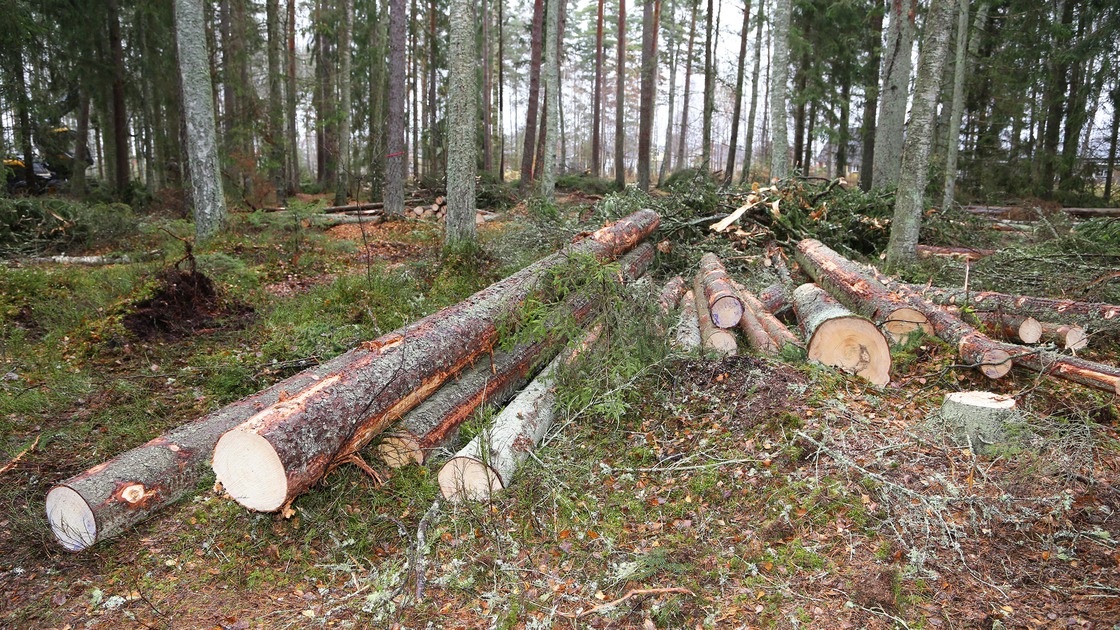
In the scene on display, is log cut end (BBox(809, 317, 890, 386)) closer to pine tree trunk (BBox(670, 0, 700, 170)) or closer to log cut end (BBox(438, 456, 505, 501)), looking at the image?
log cut end (BBox(438, 456, 505, 501))

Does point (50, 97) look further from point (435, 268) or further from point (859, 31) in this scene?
point (859, 31)

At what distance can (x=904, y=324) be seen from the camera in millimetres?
5117

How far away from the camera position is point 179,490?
136 inches

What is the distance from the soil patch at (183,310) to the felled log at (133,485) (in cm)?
268

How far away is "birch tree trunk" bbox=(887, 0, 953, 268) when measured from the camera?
653 centimetres

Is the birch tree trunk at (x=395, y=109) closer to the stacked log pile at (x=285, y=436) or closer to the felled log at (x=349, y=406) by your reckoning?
the felled log at (x=349, y=406)

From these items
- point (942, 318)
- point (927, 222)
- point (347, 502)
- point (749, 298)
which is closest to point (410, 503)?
point (347, 502)

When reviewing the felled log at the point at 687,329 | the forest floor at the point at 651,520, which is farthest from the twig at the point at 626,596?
the felled log at the point at 687,329

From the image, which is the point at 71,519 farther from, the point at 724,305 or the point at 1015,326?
the point at 1015,326

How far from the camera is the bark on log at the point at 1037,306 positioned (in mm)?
5012

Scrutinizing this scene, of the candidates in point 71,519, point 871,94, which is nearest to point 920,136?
point 71,519

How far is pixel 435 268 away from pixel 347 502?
4.87 meters

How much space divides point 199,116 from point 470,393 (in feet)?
28.9

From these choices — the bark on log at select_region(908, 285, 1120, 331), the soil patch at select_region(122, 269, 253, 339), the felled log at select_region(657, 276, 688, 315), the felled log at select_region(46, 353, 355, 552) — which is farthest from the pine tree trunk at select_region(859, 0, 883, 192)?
the felled log at select_region(46, 353, 355, 552)
